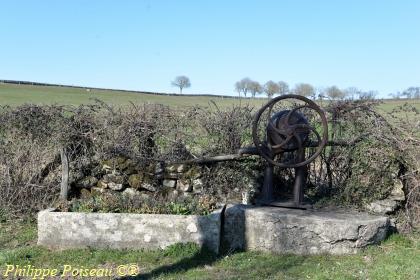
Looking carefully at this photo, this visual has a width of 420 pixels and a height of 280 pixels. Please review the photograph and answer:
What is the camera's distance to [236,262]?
19.4ft

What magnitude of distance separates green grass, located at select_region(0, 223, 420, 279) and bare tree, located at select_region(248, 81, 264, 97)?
16.3ft

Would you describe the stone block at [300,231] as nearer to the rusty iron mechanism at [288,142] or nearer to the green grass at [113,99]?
the rusty iron mechanism at [288,142]

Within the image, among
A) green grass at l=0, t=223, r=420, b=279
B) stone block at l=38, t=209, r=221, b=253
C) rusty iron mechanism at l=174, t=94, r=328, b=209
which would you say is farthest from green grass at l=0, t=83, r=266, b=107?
green grass at l=0, t=223, r=420, b=279

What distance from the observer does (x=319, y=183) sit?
7.71 meters

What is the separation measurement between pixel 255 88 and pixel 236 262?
6235 millimetres

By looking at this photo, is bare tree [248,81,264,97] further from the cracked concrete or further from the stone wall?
the cracked concrete

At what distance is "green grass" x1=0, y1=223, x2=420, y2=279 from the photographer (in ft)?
17.8

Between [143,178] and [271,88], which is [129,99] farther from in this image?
[143,178]

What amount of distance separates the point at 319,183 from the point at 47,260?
4342mm

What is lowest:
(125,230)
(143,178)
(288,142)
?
(125,230)

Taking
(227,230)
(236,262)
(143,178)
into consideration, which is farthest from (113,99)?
(236,262)

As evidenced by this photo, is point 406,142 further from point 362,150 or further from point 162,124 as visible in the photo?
point 162,124

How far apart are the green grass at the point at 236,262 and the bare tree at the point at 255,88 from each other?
4.97 metres

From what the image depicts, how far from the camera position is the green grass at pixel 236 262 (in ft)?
17.8
